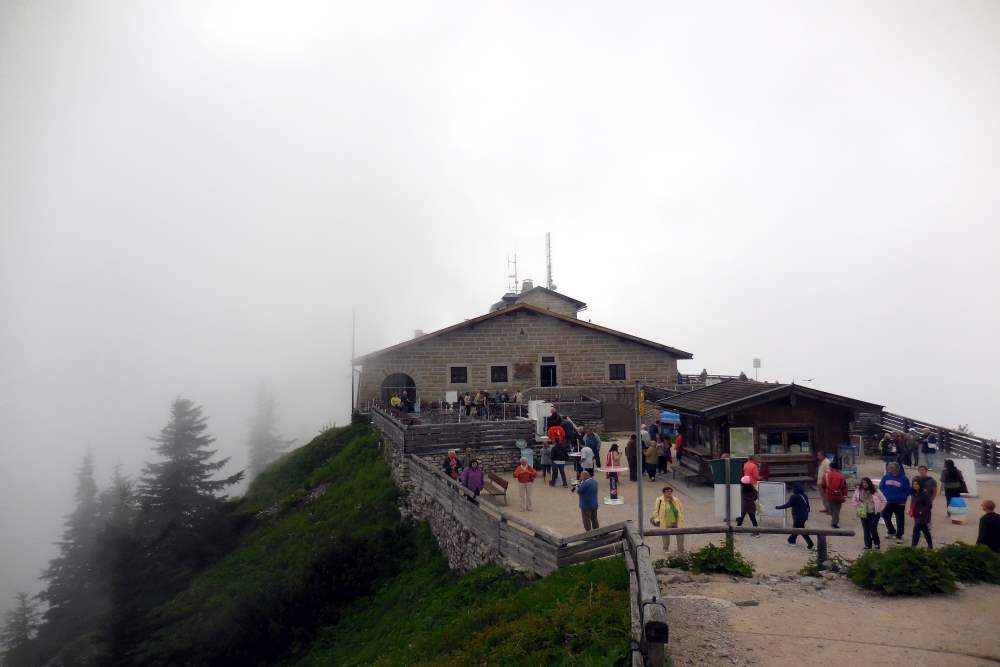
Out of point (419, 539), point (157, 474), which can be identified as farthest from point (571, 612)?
point (157, 474)

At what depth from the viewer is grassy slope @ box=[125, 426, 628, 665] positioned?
8.30m

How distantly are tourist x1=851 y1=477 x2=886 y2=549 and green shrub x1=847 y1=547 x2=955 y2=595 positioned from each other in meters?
1.69

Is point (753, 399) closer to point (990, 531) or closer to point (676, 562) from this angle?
point (990, 531)

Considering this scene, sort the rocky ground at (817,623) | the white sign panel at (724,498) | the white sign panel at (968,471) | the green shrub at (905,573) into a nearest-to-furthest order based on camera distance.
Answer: the rocky ground at (817,623)
the green shrub at (905,573)
the white sign panel at (724,498)
the white sign panel at (968,471)

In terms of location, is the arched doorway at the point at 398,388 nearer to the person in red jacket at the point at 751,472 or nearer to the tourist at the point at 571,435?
the tourist at the point at 571,435

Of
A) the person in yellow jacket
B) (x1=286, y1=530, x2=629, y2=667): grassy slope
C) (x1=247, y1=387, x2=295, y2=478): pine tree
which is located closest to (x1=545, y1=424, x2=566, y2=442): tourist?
(x1=286, y1=530, x2=629, y2=667): grassy slope

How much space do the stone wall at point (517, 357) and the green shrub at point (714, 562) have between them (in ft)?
66.7

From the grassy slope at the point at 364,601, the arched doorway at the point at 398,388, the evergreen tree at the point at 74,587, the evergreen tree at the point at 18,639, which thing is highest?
the arched doorway at the point at 398,388

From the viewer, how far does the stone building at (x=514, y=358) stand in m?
30.0

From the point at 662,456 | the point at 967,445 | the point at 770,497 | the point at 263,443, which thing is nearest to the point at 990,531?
the point at 770,497

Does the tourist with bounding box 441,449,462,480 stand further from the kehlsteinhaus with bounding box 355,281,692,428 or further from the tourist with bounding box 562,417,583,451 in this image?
the kehlsteinhaus with bounding box 355,281,692,428

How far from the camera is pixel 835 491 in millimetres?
12414

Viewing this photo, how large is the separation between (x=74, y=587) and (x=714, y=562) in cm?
3664

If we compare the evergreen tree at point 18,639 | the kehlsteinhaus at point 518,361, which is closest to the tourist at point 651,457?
the kehlsteinhaus at point 518,361
